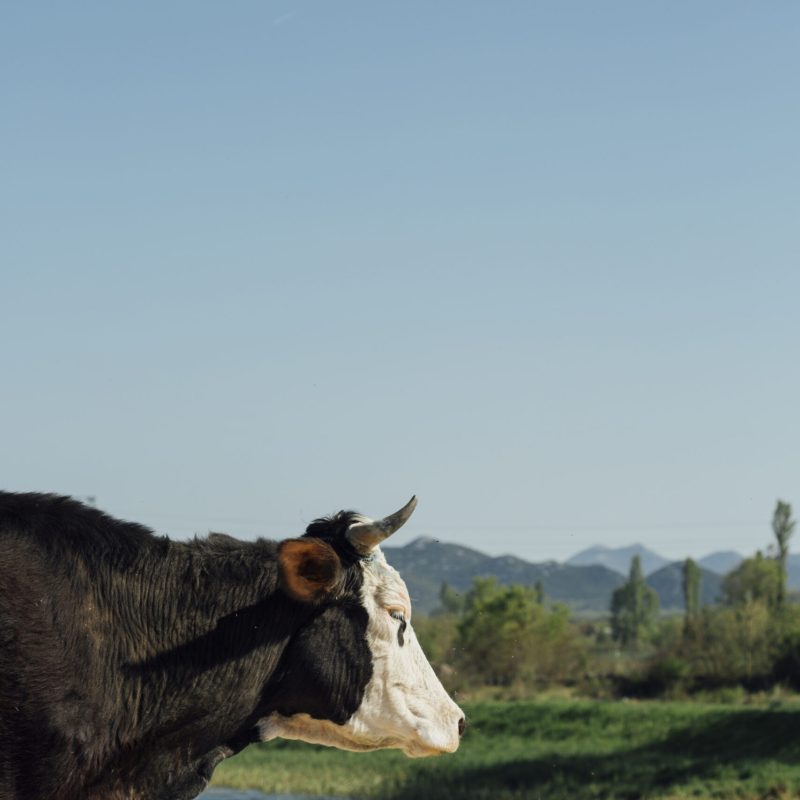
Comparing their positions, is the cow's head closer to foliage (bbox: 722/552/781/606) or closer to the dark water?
the dark water

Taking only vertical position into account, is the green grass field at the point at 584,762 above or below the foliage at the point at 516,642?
below

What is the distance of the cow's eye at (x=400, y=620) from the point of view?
783 cm

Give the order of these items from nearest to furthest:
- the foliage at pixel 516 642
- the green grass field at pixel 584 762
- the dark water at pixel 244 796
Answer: the green grass field at pixel 584 762 < the dark water at pixel 244 796 < the foliage at pixel 516 642

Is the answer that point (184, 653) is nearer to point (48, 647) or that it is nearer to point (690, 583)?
point (48, 647)

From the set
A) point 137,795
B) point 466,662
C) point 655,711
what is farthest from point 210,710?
point 466,662

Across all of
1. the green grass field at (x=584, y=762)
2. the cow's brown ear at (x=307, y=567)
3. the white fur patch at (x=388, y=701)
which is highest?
the cow's brown ear at (x=307, y=567)

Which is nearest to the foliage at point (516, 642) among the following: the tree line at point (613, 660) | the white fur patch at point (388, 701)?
the tree line at point (613, 660)

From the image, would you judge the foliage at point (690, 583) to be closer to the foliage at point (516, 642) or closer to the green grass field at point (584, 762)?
the foliage at point (516, 642)

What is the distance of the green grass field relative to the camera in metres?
40.0

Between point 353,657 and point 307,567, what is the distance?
55 centimetres

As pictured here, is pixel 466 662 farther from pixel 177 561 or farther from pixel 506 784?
pixel 177 561

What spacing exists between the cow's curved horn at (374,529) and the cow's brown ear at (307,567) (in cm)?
16

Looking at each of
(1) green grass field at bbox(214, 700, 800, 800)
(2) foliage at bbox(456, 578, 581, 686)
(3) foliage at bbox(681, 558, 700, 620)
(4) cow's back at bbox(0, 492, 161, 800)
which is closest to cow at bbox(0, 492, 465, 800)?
(4) cow's back at bbox(0, 492, 161, 800)

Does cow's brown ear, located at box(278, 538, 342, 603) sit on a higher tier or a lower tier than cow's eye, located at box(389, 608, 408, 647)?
higher
